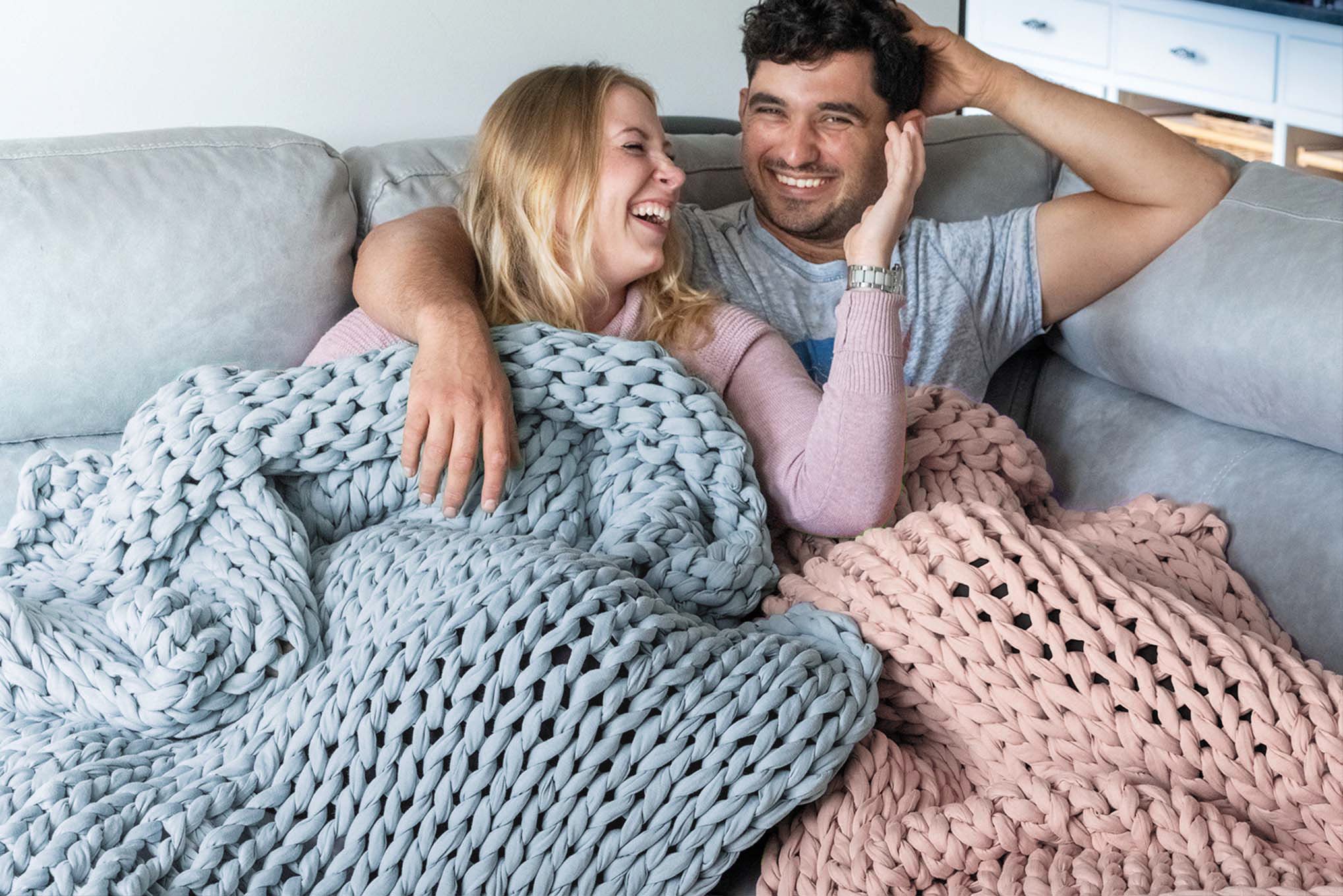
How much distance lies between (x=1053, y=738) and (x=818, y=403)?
1.52 ft

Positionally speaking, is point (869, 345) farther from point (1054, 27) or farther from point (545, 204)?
point (1054, 27)

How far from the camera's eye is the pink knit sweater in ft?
4.24

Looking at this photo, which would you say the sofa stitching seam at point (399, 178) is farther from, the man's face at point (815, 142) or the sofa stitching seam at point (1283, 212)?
the sofa stitching seam at point (1283, 212)

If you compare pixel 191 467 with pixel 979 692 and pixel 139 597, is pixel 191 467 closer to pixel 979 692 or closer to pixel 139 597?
pixel 139 597

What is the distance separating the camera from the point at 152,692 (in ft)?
3.59

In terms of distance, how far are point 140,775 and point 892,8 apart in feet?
4.18

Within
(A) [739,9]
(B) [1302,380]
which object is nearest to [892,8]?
(A) [739,9]

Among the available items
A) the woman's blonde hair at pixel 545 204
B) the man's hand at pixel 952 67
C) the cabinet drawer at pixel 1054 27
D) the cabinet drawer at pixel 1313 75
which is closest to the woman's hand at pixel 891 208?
the woman's blonde hair at pixel 545 204

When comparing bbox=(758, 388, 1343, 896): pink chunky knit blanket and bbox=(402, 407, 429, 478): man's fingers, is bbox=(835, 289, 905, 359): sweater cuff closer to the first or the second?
bbox=(758, 388, 1343, 896): pink chunky knit blanket

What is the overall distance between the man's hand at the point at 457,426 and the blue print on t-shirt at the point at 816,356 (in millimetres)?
525

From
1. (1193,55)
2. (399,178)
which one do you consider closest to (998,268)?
(399,178)

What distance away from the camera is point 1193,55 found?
379 cm

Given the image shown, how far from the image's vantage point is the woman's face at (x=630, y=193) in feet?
4.80

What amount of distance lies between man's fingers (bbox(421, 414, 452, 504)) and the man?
54 centimetres
